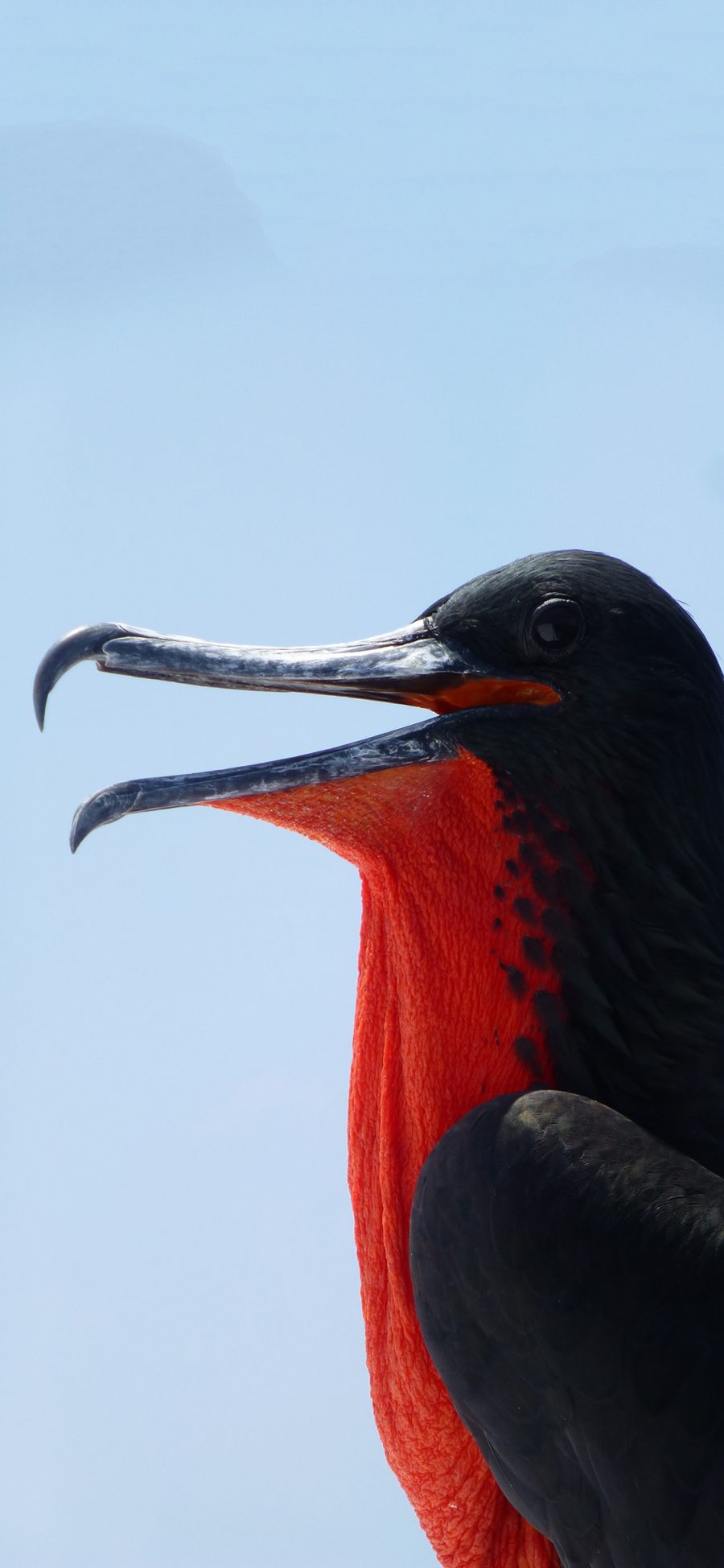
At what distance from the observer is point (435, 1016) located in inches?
46.3

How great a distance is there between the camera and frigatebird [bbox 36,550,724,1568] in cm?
102

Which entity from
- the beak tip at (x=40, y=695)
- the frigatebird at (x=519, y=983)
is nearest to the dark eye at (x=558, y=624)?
the frigatebird at (x=519, y=983)

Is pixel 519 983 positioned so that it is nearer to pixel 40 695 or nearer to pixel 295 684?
pixel 295 684

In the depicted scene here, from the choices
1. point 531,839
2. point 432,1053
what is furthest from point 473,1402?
point 531,839

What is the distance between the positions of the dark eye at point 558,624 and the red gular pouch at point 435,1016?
94 mm

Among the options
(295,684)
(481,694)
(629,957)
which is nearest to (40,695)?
(295,684)

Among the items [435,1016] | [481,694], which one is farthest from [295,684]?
[435,1016]

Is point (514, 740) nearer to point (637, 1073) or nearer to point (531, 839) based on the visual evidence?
point (531, 839)

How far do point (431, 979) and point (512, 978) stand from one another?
2.5 inches

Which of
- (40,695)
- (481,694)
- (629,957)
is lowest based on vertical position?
(629,957)

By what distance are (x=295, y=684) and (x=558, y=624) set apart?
18 centimetres

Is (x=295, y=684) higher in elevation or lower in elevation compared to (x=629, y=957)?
higher

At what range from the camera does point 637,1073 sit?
3.69ft

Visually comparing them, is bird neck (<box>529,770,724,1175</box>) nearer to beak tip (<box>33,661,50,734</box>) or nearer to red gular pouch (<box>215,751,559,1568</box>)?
red gular pouch (<box>215,751,559,1568</box>)
